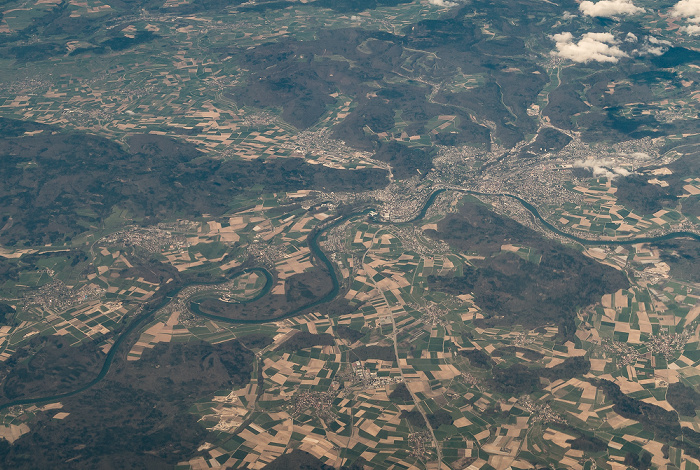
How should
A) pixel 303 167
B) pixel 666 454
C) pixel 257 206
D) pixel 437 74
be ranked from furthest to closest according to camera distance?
1. pixel 437 74
2. pixel 303 167
3. pixel 257 206
4. pixel 666 454

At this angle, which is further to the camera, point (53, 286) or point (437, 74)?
point (437, 74)

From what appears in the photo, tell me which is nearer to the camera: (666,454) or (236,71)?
(666,454)

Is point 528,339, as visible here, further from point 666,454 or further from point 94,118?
point 94,118

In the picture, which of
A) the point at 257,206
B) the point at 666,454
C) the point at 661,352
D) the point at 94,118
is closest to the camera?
the point at 666,454

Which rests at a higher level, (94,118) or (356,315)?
(94,118)

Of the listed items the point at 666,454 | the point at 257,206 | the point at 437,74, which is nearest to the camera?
the point at 666,454

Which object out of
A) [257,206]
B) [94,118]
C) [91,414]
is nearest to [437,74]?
[257,206]

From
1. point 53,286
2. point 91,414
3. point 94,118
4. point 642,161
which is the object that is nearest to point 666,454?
point 91,414

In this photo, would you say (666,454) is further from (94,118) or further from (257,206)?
(94,118)

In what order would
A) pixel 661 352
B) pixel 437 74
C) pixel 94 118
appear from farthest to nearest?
pixel 437 74
pixel 94 118
pixel 661 352
